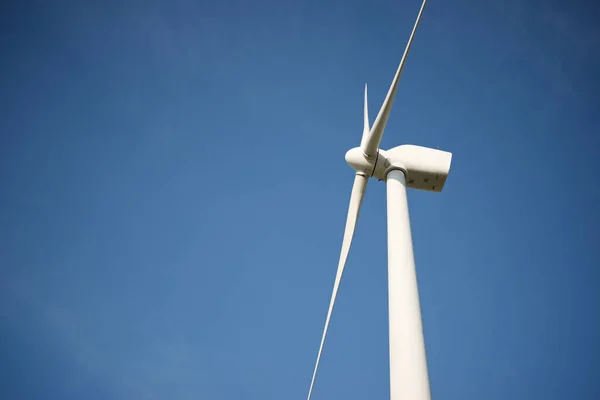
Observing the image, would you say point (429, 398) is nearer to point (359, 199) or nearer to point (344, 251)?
point (344, 251)

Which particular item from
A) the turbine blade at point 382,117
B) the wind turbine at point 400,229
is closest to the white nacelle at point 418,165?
the wind turbine at point 400,229

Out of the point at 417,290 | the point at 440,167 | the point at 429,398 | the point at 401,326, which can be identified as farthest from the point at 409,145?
the point at 429,398

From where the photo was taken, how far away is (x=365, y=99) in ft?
56.4

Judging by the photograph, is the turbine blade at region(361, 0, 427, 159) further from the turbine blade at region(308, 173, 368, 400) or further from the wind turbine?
the turbine blade at region(308, 173, 368, 400)

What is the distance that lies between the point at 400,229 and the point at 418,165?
4.48m

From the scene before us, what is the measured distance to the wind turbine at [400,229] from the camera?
693cm

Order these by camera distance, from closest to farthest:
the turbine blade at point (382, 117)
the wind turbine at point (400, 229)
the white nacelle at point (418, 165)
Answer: the wind turbine at point (400, 229)
the turbine blade at point (382, 117)
the white nacelle at point (418, 165)

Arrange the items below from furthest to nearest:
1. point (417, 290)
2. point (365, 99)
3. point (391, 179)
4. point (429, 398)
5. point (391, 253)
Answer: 1. point (365, 99)
2. point (391, 179)
3. point (391, 253)
4. point (417, 290)
5. point (429, 398)

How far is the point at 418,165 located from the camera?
13.4 metres

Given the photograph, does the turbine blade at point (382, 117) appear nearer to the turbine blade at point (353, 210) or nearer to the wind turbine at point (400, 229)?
the wind turbine at point (400, 229)

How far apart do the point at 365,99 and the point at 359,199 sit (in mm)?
5316

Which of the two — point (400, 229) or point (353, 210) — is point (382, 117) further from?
point (400, 229)

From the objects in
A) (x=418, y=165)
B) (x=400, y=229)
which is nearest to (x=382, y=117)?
(x=418, y=165)

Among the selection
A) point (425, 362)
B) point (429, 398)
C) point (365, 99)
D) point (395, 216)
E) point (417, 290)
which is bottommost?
point (429, 398)
